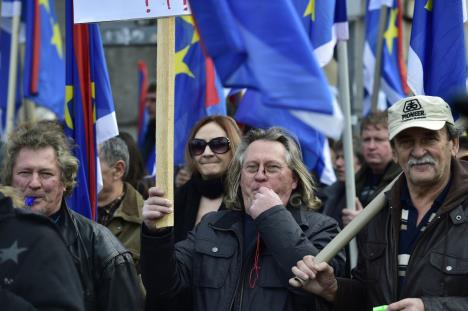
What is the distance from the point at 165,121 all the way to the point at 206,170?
152 centimetres

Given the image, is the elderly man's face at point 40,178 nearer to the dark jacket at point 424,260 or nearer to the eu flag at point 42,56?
the dark jacket at point 424,260

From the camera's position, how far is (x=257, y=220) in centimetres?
470

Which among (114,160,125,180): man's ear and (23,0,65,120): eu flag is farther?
(23,0,65,120): eu flag

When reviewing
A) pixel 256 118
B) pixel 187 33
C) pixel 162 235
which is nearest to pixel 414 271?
pixel 162 235

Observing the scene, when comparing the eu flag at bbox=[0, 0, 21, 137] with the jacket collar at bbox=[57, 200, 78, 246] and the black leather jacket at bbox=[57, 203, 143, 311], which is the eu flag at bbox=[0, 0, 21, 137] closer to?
the jacket collar at bbox=[57, 200, 78, 246]

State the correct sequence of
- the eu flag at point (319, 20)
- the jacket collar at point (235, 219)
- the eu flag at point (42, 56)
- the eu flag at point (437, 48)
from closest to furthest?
1. the jacket collar at point (235, 219)
2. the eu flag at point (437, 48)
3. the eu flag at point (319, 20)
4. the eu flag at point (42, 56)

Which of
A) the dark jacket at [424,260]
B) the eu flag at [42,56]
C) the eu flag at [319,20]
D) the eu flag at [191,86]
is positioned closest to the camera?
the dark jacket at [424,260]

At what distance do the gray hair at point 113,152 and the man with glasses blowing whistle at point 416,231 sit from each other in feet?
7.24

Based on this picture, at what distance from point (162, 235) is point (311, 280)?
2.14 ft

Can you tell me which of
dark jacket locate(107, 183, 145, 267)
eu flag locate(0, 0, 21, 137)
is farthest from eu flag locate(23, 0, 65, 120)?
dark jacket locate(107, 183, 145, 267)

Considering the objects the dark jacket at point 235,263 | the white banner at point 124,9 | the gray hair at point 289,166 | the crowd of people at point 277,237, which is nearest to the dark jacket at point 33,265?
the crowd of people at point 277,237

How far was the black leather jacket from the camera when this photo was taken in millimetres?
4684

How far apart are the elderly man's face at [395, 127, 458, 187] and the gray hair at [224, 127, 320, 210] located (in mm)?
529

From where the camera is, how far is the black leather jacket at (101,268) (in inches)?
184
